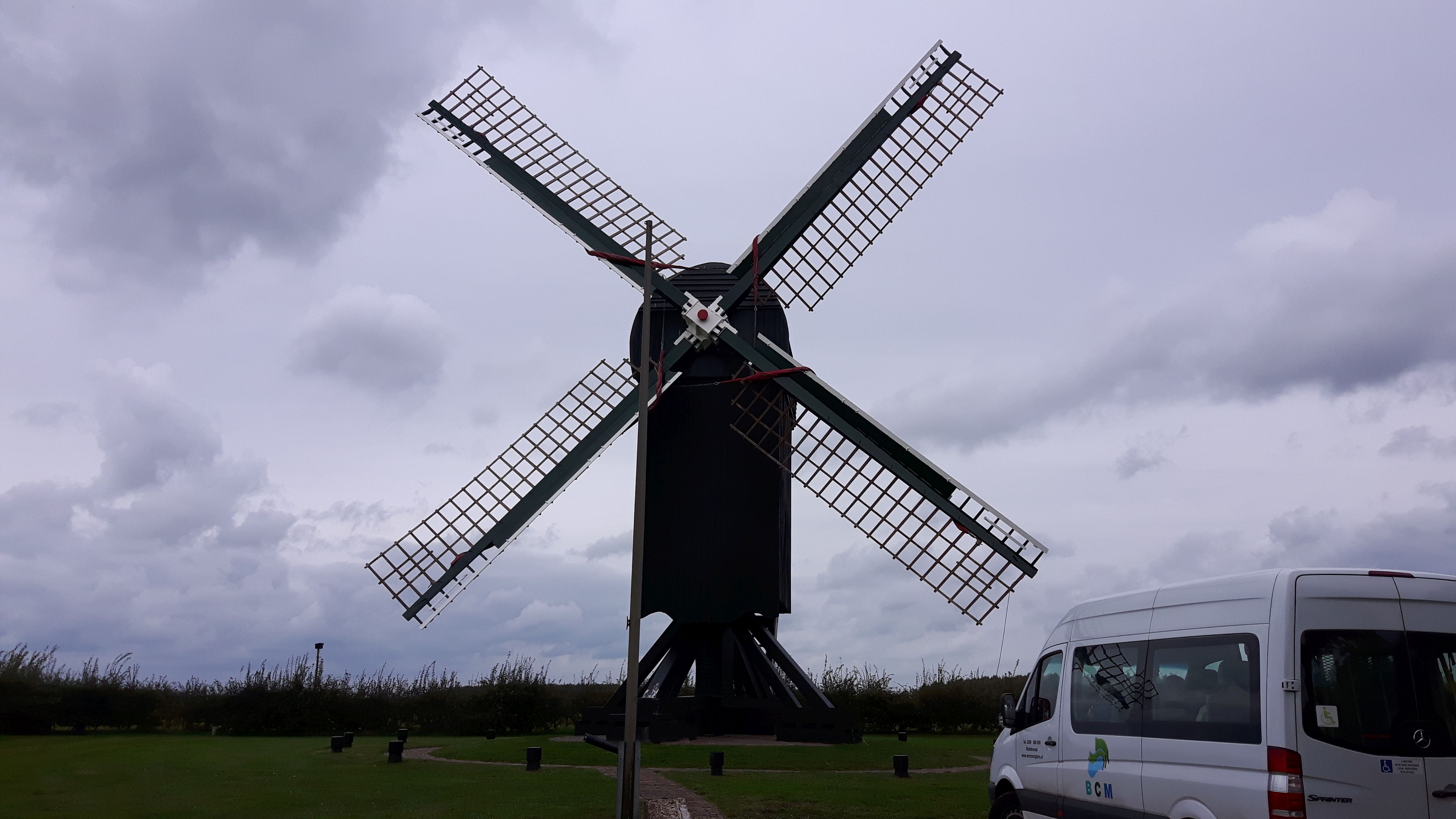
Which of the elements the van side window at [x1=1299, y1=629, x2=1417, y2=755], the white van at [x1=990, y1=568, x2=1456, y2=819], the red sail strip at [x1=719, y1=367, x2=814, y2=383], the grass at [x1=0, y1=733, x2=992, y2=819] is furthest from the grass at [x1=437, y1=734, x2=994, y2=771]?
the van side window at [x1=1299, y1=629, x2=1417, y2=755]

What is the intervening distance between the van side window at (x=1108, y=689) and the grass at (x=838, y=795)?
437cm

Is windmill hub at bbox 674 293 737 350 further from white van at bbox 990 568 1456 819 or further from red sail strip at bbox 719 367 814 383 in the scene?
white van at bbox 990 568 1456 819

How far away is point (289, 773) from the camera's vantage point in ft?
51.1

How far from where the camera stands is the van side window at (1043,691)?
27.9ft

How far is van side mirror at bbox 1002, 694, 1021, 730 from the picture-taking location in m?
8.99

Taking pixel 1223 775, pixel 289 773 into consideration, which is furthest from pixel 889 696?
pixel 1223 775

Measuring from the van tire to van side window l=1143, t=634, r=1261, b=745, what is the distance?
7.55 feet

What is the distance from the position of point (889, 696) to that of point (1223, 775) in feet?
75.4

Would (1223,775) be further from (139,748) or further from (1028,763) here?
(139,748)

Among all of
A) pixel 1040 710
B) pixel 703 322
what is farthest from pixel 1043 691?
pixel 703 322

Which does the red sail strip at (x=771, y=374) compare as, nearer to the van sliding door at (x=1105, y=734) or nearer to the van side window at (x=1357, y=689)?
the van sliding door at (x=1105, y=734)

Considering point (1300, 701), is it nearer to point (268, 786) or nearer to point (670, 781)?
point (670, 781)

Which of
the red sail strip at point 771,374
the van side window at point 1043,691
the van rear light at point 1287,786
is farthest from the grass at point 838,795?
the red sail strip at point 771,374

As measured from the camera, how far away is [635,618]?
10.7 meters
